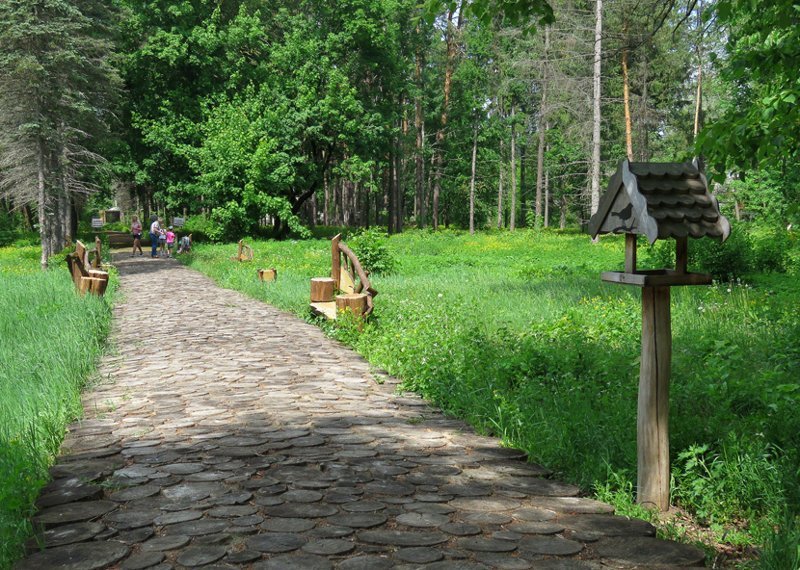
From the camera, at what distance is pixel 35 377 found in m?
7.48

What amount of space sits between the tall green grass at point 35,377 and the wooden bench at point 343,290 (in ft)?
11.6

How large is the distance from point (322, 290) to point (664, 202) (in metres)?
9.40

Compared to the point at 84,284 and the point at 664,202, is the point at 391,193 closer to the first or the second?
the point at 84,284

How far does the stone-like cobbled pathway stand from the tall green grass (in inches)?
6.1

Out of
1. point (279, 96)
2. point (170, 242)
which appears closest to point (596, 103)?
point (279, 96)

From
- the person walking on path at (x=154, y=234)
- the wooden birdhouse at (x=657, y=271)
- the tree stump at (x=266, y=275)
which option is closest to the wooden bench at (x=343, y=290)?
the tree stump at (x=266, y=275)

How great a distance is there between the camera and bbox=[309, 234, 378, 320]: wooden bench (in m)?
11.4

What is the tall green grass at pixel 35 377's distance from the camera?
417 centimetres

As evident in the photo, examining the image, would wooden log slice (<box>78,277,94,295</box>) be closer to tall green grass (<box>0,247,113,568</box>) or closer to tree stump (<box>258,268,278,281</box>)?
tall green grass (<box>0,247,113,568</box>)

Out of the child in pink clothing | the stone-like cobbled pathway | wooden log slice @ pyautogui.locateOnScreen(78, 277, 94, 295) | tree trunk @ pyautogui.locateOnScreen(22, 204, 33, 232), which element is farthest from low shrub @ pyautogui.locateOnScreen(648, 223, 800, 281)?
tree trunk @ pyautogui.locateOnScreen(22, 204, 33, 232)

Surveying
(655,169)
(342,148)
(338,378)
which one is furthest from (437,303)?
(342,148)

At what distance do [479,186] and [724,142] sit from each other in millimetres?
54316

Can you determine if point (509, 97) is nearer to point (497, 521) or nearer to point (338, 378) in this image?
point (338, 378)

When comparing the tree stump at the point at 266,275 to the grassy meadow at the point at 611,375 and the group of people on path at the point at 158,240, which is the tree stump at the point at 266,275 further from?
the group of people on path at the point at 158,240
